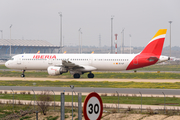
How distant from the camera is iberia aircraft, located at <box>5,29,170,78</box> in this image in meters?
46.5

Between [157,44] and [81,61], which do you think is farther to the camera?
[81,61]

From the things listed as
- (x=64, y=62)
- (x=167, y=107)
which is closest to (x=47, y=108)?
(x=167, y=107)

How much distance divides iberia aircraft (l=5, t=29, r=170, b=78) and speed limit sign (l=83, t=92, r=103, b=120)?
39054 mm

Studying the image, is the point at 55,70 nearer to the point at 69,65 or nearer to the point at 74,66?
the point at 69,65

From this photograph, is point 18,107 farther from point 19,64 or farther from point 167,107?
point 19,64

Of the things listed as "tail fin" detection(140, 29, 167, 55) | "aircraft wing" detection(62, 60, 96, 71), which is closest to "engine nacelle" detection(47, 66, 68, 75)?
"aircraft wing" detection(62, 60, 96, 71)

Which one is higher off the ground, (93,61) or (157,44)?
(157,44)

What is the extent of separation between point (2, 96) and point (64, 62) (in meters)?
19.0

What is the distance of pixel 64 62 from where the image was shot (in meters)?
46.8

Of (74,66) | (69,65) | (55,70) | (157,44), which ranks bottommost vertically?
(55,70)

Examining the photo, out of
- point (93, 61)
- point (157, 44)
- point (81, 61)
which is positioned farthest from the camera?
point (81, 61)

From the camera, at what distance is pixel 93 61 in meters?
48.8

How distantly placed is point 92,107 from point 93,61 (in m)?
41.7

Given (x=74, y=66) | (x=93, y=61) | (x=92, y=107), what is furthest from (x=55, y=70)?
(x=92, y=107)
